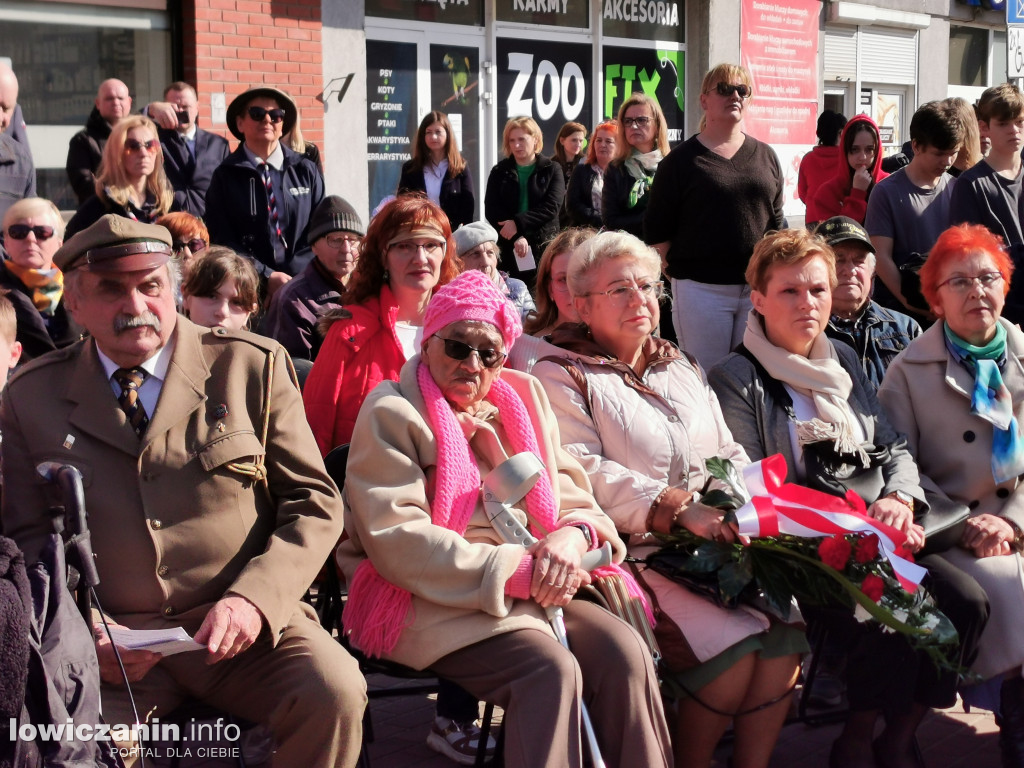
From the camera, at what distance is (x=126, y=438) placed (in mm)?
3396

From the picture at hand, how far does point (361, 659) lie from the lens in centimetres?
379

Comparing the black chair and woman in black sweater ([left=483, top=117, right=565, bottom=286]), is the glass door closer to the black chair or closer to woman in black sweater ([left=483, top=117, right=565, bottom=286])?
woman in black sweater ([left=483, top=117, right=565, bottom=286])

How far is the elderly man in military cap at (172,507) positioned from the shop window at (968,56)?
18803 mm

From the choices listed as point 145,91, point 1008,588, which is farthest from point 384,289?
point 145,91

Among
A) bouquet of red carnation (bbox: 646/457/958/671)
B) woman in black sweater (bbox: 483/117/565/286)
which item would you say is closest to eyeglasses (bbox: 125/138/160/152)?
woman in black sweater (bbox: 483/117/565/286)

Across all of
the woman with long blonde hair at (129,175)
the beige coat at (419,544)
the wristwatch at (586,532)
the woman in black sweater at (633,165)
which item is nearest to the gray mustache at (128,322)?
the beige coat at (419,544)

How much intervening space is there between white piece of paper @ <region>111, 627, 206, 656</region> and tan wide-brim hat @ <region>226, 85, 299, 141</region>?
15.6 ft

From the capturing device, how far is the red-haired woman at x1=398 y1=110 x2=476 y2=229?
950cm

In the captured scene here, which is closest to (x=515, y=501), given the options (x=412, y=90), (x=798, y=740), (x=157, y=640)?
(x=157, y=640)

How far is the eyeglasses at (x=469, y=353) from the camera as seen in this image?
3738 mm

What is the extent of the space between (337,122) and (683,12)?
235 inches

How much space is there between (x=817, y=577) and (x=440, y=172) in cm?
634

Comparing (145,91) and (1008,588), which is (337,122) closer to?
(145,91)

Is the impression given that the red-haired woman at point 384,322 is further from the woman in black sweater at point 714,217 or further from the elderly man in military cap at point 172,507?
the woman in black sweater at point 714,217
